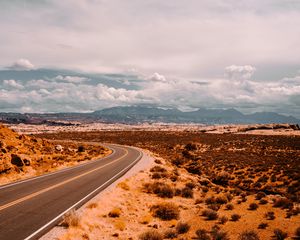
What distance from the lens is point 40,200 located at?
15953mm

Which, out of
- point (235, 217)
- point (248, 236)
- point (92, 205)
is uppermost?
point (92, 205)

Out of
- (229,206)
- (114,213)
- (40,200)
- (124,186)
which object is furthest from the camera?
(124,186)

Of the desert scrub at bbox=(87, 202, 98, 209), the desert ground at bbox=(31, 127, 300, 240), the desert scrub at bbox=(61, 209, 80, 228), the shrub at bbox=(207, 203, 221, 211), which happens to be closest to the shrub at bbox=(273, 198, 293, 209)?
the desert ground at bbox=(31, 127, 300, 240)

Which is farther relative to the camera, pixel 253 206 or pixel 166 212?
pixel 253 206

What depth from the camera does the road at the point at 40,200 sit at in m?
11.4

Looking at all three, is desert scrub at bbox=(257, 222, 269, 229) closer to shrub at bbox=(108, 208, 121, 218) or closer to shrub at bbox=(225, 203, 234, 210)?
shrub at bbox=(225, 203, 234, 210)

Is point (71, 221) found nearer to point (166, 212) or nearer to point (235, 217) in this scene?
point (166, 212)

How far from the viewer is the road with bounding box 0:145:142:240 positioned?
37.6ft

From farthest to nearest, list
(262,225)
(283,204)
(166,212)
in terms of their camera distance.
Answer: (283,204) < (166,212) < (262,225)

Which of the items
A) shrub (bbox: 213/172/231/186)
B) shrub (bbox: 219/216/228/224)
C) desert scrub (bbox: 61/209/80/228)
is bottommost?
shrub (bbox: 213/172/231/186)

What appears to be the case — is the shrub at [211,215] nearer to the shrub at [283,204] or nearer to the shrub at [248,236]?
the shrub at [248,236]

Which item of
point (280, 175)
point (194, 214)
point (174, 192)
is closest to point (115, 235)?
point (194, 214)

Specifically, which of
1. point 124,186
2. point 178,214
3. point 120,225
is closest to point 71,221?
point 120,225

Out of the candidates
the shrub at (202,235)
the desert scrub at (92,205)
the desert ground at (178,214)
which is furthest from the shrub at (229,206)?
the desert scrub at (92,205)
